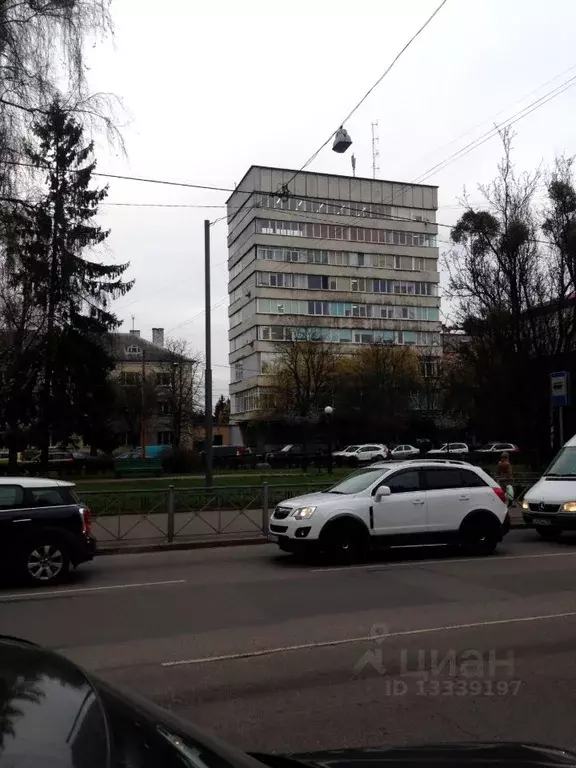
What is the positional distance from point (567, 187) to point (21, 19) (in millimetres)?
20292

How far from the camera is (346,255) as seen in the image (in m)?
75.4

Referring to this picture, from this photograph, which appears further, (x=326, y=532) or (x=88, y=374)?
(x=88, y=374)

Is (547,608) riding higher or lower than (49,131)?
lower

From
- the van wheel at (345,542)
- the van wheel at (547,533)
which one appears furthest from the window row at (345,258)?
the van wheel at (345,542)

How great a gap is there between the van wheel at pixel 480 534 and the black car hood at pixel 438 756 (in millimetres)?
10346

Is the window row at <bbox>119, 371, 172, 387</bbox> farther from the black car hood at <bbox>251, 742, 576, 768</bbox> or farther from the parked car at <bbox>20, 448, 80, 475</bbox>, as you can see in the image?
the black car hood at <bbox>251, 742, 576, 768</bbox>

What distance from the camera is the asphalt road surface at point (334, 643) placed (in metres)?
4.92

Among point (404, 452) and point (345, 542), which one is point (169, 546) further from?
point (404, 452)

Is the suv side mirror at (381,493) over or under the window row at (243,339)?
under

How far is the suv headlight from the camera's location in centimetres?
1203

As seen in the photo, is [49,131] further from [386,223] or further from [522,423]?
[386,223]

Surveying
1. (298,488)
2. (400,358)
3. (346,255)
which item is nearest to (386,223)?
(346,255)

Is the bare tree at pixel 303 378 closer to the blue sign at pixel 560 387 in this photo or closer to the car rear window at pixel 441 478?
the blue sign at pixel 560 387

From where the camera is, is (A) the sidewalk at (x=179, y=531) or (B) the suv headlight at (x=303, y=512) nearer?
(B) the suv headlight at (x=303, y=512)
